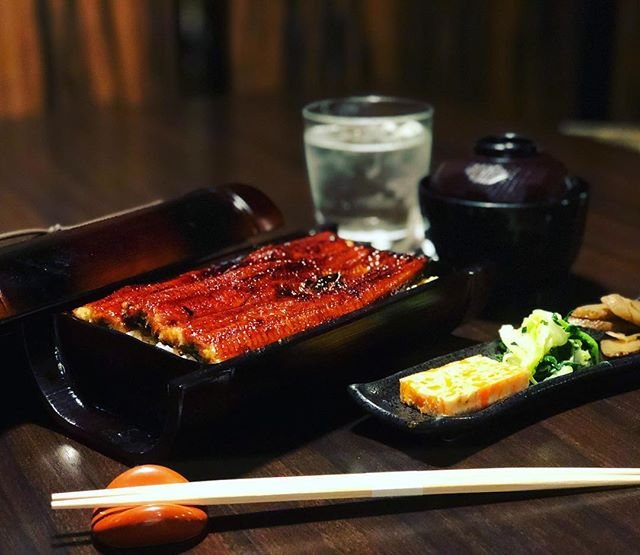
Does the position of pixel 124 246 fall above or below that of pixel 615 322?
above

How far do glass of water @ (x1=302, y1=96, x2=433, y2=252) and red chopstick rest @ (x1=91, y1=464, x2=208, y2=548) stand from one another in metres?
0.97

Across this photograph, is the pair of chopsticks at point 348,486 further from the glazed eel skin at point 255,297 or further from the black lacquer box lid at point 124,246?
the black lacquer box lid at point 124,246

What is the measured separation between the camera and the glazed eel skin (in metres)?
→ 1.13

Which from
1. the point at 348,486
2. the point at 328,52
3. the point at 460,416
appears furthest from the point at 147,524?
the point at 328,52

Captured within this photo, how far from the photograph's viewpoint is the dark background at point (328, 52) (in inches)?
158

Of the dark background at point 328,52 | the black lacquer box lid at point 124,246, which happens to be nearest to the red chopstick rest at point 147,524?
the black lacquer box lid at point 124,246

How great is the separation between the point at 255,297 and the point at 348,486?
0.37 meters

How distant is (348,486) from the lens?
3.12 feet

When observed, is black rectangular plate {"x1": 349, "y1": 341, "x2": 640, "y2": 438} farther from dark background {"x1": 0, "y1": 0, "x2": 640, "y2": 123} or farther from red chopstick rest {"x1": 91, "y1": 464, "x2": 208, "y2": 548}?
dark background {"x1": 0, "y1": 0, "x2": 640, "y2": 123}

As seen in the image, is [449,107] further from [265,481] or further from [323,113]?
[265,481]

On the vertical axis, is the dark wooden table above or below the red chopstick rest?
below

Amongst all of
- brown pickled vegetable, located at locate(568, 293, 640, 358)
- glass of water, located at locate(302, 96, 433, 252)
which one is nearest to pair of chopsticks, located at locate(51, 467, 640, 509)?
brown pickled vegetable, located at locate(568, 293, 640, 358)

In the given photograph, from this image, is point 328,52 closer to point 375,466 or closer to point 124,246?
point 124,246

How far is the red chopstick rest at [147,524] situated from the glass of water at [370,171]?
972 mm
